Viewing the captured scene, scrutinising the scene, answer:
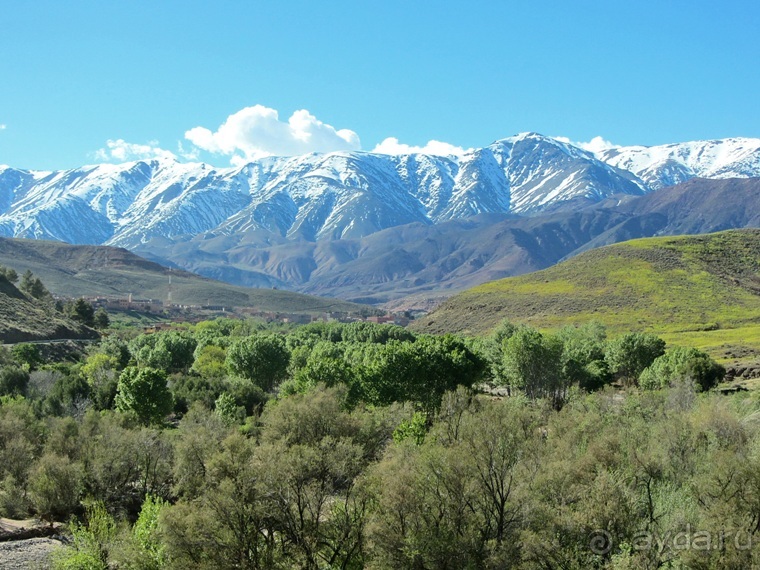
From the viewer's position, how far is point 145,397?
6575 centimetres

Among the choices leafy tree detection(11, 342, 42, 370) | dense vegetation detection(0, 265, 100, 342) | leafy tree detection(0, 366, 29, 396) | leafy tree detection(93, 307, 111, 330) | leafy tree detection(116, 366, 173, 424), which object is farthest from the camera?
leafy tree detection(93, 307, 111, 330)

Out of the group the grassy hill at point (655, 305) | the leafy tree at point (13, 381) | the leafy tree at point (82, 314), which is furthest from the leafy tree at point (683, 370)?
the leafy tree at point (82, 314)

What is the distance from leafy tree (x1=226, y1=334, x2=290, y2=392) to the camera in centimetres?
9225

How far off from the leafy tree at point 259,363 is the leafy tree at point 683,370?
47.6m

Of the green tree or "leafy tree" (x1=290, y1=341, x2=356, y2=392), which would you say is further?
the green tree

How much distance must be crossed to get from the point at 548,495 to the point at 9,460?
124 feet

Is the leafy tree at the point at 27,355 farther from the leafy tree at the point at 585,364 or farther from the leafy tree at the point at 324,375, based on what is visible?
the leafy tree at the point at 585,364

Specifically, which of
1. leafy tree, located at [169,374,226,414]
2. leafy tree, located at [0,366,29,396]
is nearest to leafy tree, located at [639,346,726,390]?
leafy tree, located at [169,374,226,414]

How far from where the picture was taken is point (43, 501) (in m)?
44.9

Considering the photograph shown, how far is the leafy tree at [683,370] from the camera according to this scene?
7744 centimetres

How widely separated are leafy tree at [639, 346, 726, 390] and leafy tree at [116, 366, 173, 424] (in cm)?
5444

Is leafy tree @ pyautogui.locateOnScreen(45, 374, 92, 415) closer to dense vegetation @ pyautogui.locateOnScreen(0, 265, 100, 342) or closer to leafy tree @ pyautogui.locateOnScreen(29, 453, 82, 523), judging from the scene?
leafy tree @ pyautogui.locateOnScreen(29, 453, 82, 523)

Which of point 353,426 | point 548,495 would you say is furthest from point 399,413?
point 548,495

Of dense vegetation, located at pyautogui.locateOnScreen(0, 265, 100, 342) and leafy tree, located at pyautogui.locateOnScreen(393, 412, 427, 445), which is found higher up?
dense vegetation, located at pyautogui.locateOnScreen(0, 265, 100, 342)
